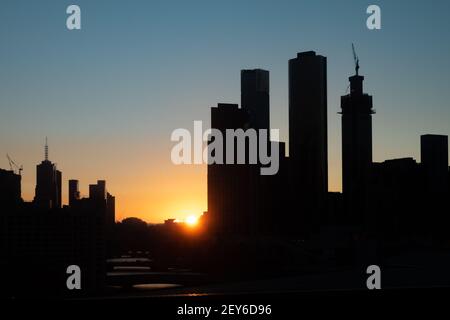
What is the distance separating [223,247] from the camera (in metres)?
178

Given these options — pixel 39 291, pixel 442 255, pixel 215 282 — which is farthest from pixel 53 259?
pixel 442 255

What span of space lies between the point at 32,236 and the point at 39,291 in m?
22.4

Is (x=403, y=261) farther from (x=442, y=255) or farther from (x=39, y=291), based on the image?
(x=39, y=291)

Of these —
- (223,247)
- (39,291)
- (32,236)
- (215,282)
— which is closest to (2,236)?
(32,236)
